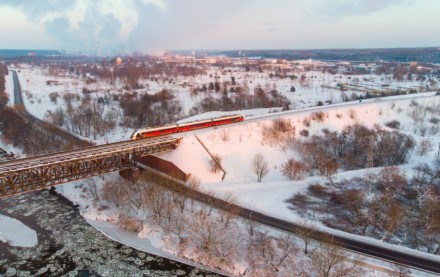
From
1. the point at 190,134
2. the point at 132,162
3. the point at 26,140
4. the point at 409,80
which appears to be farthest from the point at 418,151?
the point at 409,80

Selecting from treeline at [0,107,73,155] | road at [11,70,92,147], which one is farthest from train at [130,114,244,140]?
road at [11,70,92,147]

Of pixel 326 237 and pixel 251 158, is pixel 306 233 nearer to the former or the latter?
pixel 326 237

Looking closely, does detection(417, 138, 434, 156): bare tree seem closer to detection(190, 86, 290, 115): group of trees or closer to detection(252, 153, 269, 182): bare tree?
detection(252, 153, 269, 182): bare tree

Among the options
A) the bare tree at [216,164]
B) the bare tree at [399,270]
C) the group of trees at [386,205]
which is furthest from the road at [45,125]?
the bare tree at [399,270]

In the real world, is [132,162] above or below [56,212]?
above

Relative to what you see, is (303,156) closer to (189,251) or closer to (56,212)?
(189,251)

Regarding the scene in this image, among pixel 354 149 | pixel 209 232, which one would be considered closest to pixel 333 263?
pixel 209 232
